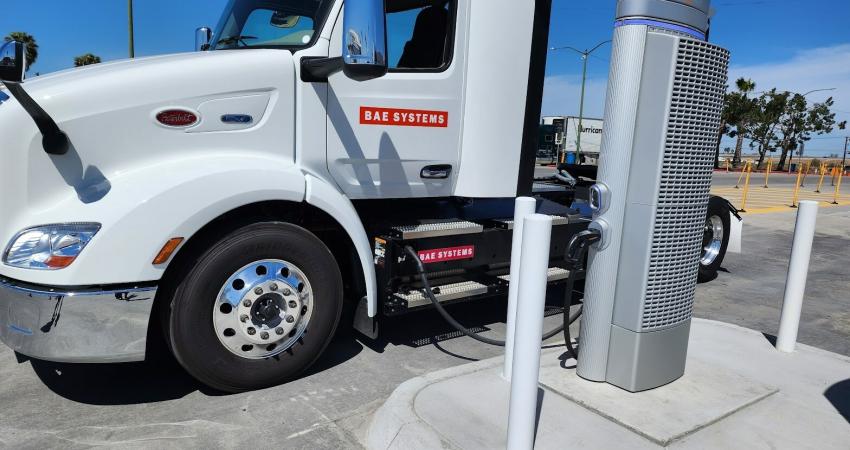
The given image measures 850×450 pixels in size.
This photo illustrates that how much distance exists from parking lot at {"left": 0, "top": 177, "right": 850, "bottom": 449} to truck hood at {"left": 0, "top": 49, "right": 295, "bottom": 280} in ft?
3.22

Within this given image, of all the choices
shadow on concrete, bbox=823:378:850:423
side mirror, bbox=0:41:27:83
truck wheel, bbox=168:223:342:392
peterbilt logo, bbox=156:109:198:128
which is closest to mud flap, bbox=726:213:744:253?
shadow on concrete, bbox=823:378:850:423

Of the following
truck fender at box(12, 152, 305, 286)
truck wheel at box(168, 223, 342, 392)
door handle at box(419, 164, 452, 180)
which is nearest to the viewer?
truck fender at box(12, 152, 305, 286)

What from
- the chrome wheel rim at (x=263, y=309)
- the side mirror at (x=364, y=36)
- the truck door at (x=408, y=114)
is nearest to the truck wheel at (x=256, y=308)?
the chrome wheel rim at (x=263, y=309)

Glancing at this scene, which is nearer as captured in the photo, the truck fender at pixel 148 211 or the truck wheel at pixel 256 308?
the truck fender at pixel 148 211

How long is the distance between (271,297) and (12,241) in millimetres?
1311

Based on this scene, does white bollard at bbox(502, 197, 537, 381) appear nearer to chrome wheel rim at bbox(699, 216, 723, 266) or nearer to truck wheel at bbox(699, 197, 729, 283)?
truck wheel at bbox(699, 197, 729, 283)

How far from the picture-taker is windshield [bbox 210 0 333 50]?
3.83 metres

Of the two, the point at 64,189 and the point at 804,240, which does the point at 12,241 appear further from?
the point at 804,240

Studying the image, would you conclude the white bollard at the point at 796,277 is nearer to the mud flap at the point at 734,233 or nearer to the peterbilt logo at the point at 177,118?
the mud flap at the point at 734,233

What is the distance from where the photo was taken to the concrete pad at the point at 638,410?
114 inches

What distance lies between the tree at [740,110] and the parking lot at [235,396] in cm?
5249

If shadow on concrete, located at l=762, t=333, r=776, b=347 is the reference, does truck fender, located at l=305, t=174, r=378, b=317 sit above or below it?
above

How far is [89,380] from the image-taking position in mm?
3727

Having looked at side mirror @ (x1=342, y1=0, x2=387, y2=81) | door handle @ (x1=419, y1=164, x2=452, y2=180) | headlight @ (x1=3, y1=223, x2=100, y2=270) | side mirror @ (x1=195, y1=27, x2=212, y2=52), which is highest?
side mirror @ (x1=195, y1=27, x2=212, y2=52)
